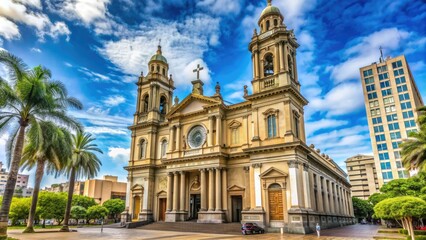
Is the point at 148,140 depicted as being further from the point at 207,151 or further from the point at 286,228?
the point at 286,228

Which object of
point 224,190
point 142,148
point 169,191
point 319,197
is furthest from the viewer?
point 142,148

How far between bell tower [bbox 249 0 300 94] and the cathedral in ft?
0.36

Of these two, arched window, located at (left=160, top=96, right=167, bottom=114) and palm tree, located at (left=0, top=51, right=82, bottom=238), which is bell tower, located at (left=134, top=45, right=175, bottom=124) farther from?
palm tree, located at (left=0, top=51, right=82, bottom=238)

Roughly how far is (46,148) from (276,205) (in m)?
19.5

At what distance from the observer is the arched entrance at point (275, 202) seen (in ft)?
88.7

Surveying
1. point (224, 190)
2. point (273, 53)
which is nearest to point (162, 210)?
point (224, 190)

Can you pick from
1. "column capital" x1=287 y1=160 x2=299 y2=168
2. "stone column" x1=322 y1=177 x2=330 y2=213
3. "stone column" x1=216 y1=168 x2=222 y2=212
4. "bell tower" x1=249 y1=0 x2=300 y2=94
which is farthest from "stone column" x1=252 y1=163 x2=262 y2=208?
"stone column" x1=322 y1=177 x2=330 y2=213

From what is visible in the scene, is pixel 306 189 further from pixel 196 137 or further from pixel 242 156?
pixel 196 137

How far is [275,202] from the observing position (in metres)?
27.5

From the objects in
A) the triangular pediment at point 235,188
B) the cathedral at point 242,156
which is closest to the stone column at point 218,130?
the cathedral at point 242,156

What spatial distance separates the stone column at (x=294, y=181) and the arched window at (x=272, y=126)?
354cm

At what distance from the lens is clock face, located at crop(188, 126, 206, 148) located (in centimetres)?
3534

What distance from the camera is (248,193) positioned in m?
30.4

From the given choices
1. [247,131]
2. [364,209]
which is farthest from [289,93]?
[364,209]
